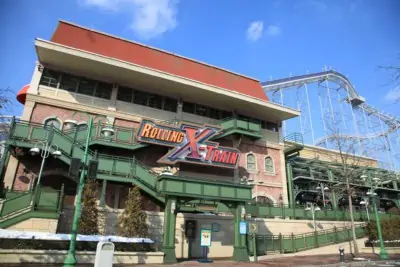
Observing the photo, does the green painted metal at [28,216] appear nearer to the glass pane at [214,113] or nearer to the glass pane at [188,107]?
the glass pane at [188,107]

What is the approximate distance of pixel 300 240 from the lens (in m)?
23.1

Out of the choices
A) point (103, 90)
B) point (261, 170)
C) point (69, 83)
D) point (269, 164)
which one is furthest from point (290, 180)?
point (69, 83)

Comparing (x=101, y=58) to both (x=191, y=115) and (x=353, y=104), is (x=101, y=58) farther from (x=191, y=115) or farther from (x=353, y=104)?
(x=353, y=104)

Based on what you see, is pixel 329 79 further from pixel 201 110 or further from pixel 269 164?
pixel 201 110

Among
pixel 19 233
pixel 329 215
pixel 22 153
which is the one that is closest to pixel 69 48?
pixel 22 153

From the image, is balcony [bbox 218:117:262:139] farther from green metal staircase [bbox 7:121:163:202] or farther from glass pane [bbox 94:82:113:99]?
glass pane [bbox 94:82:113:99]

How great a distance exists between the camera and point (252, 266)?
1530 centimetres

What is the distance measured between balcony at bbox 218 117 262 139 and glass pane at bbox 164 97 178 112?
473 centimetres

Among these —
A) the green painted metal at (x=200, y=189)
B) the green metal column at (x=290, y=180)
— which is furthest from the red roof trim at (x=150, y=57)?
the green painted metal at (x=200, y=189)

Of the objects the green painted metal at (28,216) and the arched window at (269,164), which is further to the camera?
the arched window at (269,164)

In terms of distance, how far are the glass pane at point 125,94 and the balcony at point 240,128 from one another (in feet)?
28.5

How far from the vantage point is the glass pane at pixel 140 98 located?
84.6 feet

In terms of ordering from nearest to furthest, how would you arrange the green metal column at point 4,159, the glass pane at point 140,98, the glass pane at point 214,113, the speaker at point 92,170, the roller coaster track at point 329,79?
the speaker at point 92,170 < the green metal column at point 4,159 < the glass pane at point 140,98 < the glass pane at point 214,113 < the roller coaster track at point 329,79

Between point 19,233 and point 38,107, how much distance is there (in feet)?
38.4
